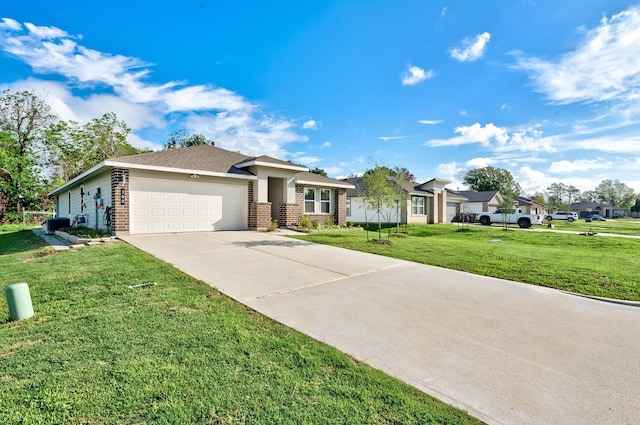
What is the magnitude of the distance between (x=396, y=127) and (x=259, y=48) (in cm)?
956

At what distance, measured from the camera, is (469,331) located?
158 inches

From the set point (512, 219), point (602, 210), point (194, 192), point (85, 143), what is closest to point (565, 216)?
point (512, 219)

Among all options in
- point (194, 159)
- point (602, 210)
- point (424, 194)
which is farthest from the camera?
point (602, 210)

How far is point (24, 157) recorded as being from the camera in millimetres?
30234

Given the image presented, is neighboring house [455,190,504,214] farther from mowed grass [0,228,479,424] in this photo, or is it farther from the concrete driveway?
mowed grass [0,228,479,424]

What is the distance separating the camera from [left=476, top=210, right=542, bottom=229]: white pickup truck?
90.4 ft

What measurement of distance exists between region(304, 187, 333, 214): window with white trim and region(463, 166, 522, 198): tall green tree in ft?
194

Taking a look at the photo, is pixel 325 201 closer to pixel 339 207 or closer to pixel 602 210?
pixel 339 207

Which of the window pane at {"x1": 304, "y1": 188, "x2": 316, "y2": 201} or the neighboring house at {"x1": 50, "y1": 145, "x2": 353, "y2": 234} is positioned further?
the window pane at {"x1": 304, "y1": 188, "x2": 316, "y2": 201}

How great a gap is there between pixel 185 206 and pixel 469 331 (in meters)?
12.8

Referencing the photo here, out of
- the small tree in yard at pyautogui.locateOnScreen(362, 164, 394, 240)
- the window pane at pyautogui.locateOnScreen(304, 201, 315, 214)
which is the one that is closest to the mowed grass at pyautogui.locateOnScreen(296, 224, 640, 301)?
the small tree in yard at pyautogui.locateOnScreen(362, 164, 394, 240)

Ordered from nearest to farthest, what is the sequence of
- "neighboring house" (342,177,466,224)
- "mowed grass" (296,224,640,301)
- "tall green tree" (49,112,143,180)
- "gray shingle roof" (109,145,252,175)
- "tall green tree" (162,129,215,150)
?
1. "mowed grass" (296,224,640,301)
2. "gray shingle roof" (109,145,252,175)
3. "neighboring house" (342,177,466,224)
4. "tall green tree" (49,112,143,180)
5. "tall green tree" (162,129,215,150)

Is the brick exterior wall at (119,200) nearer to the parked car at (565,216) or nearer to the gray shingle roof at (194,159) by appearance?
the gray shingle roof at (194,159)

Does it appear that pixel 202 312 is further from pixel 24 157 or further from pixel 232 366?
pixel 24 157
